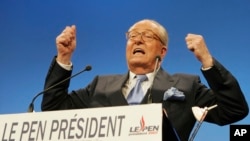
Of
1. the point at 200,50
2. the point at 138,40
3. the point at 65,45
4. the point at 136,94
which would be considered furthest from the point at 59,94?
the point at 200,50

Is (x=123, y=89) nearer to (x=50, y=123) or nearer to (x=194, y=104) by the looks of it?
(x=194, y=104)

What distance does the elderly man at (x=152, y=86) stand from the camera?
1.93 m

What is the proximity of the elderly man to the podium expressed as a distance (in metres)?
0.57

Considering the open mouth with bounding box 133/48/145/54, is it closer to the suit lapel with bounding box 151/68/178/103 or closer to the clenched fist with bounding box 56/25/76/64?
the suit lapel with bounding box 151/68/178/103

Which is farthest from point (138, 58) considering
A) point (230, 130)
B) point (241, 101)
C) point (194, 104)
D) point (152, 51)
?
point (230, 130)

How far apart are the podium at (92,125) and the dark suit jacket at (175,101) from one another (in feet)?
1.97

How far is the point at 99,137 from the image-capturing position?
141 centimetres

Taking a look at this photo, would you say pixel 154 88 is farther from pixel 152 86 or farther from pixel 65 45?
pixel 65 45

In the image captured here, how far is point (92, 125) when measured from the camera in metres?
1.44

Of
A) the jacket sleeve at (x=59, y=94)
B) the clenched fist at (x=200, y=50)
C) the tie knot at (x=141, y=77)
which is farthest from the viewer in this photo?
the tie knot at (x=141, y=77)

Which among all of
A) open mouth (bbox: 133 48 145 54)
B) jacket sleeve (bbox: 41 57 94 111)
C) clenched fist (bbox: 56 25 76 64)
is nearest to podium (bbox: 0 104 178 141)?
jacket sleeve (bbox: 41 57 94 111)

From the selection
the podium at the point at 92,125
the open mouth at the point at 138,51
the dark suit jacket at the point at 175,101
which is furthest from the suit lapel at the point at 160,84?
the podium at the point at 92,125

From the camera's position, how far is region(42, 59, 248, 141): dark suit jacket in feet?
6.45

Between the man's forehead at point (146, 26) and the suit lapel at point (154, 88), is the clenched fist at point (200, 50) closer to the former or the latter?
the suit lapel at point (154, 88)
